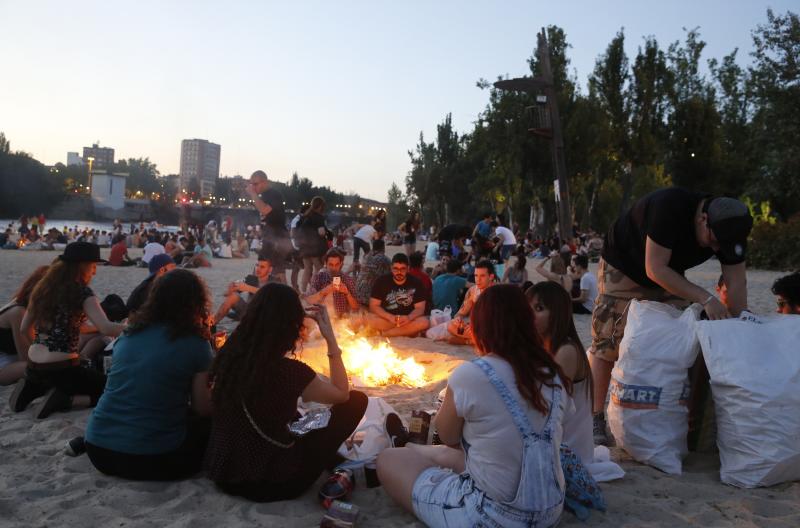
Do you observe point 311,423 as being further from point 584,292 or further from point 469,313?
point 584,292

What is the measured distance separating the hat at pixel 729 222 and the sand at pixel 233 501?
136 centimetres

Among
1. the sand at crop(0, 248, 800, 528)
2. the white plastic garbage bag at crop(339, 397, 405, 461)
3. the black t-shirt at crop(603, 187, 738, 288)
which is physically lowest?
the sand at crop(0, 248, 800, 528)

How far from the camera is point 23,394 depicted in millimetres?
4445

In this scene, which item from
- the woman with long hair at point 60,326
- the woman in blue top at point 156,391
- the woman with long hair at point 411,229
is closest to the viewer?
the woman in blue top at point 156,391

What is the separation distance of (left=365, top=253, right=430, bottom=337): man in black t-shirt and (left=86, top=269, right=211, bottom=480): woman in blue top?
466 centimetres

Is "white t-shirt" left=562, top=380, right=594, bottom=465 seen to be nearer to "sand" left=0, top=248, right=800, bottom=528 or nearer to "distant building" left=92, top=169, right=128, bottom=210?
"sand" left=0, top=248, right=800, bottom=528

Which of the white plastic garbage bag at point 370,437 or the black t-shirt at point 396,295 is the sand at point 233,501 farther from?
the black t-shirt at point 396,295

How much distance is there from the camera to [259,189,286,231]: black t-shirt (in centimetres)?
867

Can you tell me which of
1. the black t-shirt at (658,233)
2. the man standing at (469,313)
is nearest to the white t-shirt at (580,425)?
the black t-shirt at (658,233)

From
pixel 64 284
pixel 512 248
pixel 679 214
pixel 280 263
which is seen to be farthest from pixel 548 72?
pixel 64 284

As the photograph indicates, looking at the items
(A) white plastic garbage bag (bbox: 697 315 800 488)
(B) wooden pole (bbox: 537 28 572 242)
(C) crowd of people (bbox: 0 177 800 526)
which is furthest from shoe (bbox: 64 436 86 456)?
(B) wooden pole (bbox: 537 28 572 242)

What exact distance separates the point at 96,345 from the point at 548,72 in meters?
11.4

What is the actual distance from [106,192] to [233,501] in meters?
88.5

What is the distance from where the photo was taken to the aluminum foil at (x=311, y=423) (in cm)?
330
